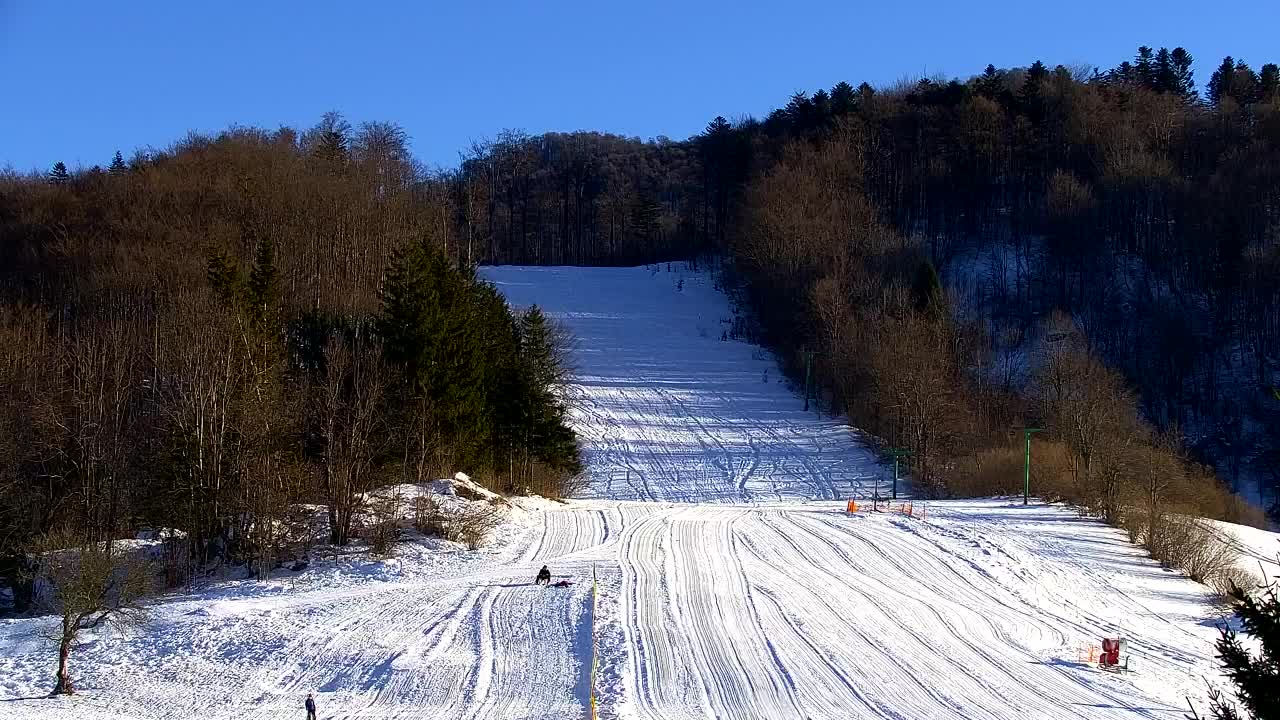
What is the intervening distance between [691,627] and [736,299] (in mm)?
61580

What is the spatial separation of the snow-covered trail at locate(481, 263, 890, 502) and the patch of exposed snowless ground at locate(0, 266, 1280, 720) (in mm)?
A: 9077

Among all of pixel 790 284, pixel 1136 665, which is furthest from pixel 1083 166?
pixel 1136 665

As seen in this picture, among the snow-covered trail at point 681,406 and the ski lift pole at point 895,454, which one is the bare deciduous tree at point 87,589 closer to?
the snow-covered trail at point 681,406

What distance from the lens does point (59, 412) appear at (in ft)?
112

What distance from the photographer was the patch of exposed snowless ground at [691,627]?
18000mm

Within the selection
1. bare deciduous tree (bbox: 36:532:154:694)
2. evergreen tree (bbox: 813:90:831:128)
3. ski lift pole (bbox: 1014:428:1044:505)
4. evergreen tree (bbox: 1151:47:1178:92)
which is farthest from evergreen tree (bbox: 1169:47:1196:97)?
bare deciduous tree (bbox: 36:532:154:694)

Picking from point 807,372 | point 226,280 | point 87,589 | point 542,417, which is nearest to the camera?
point 87,589

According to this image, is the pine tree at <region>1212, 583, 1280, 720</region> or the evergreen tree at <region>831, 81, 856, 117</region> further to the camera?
the evergreen tree at <region>831, 81, 856, 117</region>

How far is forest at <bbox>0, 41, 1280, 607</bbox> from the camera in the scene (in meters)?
33.0

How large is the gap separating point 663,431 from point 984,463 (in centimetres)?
1821

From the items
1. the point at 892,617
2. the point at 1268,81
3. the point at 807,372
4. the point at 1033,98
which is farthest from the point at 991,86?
the point at 892,617

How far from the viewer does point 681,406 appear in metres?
60.9

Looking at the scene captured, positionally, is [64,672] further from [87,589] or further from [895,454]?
[895,454]

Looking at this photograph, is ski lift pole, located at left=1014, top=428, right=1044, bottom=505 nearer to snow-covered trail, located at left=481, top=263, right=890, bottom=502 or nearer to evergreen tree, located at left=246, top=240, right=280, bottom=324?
snow-covered trail, located at left=481, top=263, right=890, bottom=502
